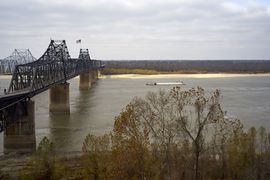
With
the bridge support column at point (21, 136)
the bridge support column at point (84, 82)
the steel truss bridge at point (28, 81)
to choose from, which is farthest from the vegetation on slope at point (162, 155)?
the bridge support column at point (84, 82)

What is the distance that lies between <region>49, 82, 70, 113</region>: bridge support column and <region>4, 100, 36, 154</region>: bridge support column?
20.8m

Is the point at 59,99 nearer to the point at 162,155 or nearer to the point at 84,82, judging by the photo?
the point at 162,155

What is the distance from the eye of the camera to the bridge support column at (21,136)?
113 feet

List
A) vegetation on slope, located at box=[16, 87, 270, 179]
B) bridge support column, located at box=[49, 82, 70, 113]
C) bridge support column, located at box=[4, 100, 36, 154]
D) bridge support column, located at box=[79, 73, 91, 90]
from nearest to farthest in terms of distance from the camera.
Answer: vegetation on slope, located at box=[16, 87, 270, 179]
bridge support column, located at box=[4, 100, 36, 154]
bridge support column, located at box=[49, 82, 70, 113]
bridge support column, located at box=[79, 73, 91, 90]

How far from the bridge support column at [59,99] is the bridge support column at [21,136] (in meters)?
20.8

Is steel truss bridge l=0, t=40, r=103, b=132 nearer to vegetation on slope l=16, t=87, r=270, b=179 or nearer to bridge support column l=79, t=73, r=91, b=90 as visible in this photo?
vegetation on slope l=16, t=87, r=270, b=179

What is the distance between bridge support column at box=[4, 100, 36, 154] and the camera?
113ft

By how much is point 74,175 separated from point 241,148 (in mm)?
8976

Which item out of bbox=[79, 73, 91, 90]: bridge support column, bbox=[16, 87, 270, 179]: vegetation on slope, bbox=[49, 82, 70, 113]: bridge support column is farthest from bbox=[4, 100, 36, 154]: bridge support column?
bbox=[79, 73, 91, 90]: bridge support column

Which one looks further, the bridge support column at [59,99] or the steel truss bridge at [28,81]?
the bridge support column at [59,99]

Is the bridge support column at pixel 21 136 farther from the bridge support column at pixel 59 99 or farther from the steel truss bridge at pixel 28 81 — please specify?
the bridge support column at pixel 59 99

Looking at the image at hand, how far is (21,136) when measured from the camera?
115 ft

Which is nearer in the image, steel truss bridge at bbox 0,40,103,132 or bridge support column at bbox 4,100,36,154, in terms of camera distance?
steel truss bridge at bbox 0,40,103,132

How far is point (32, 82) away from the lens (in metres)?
42.3
